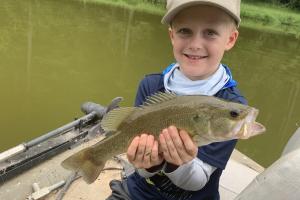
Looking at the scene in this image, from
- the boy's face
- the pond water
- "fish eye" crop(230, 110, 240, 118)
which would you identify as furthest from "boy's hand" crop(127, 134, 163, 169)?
the pond water

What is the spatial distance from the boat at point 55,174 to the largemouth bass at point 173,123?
129 centimetres

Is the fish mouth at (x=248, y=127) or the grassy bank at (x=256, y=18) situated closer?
the fish mouth at (x=248, y=127)

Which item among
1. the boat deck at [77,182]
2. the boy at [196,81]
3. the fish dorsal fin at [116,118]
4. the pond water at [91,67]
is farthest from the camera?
the pond water at [91,67]

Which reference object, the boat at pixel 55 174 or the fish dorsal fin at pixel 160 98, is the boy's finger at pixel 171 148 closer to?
the fish dorsal fin at pixel 160 98

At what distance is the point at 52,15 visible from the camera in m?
13.9

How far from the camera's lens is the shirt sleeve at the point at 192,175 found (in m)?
1.85

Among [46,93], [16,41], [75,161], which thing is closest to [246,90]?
[46,93]

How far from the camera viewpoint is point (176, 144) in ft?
5.24

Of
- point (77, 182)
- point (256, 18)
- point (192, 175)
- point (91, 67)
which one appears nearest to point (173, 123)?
point (192, 175)

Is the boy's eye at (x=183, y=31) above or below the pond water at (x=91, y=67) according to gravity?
above

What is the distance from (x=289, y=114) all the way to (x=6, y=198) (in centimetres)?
658

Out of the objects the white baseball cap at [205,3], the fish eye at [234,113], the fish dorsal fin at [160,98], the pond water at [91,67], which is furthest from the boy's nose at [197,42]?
the pond water at [91,67]

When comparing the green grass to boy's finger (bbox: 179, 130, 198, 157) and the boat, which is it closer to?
the boat

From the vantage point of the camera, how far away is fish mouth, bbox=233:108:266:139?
5.00 feet
